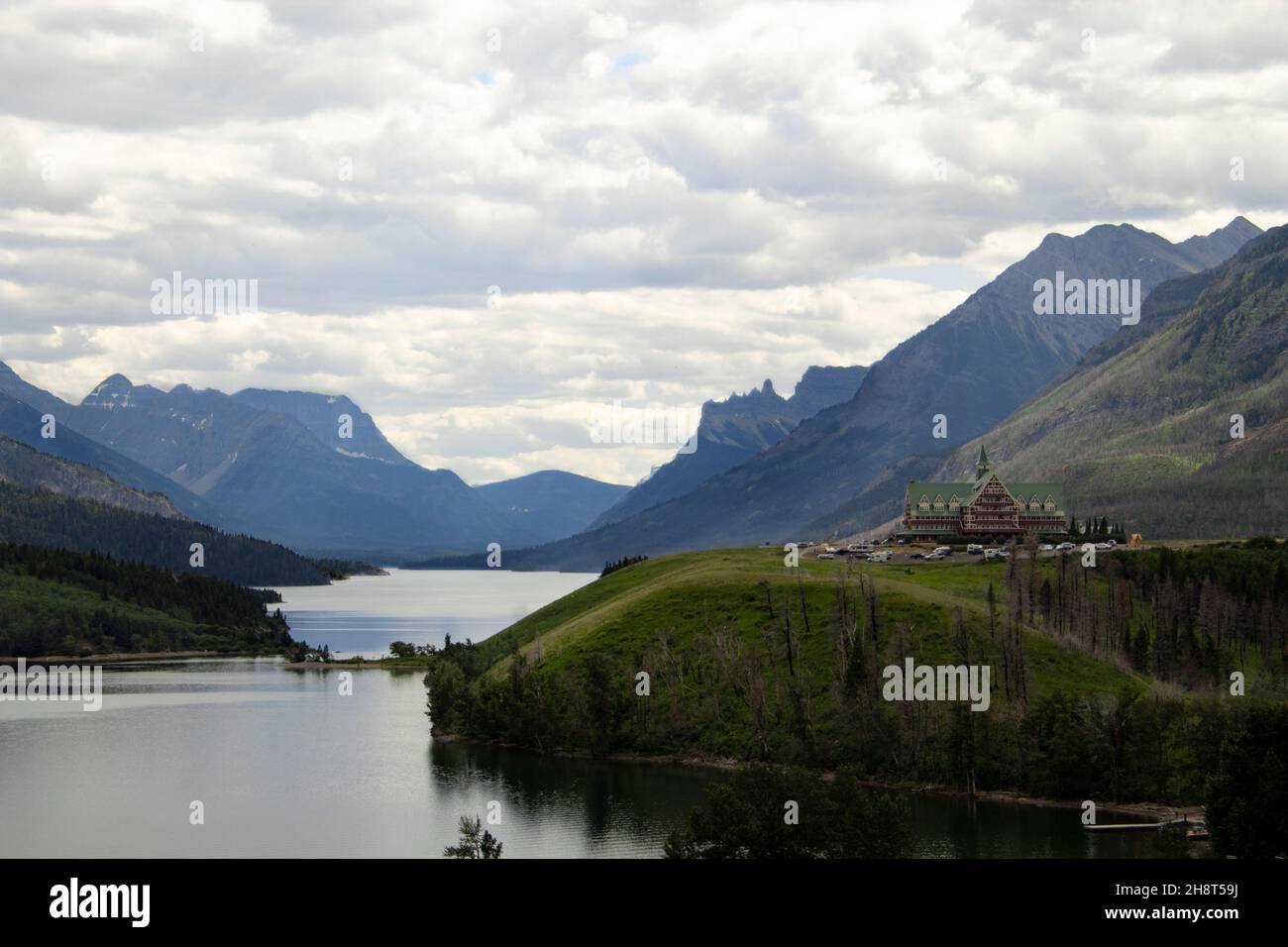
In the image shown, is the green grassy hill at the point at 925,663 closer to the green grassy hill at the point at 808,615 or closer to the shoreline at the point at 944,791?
the green grassy hill at the point at 808,615

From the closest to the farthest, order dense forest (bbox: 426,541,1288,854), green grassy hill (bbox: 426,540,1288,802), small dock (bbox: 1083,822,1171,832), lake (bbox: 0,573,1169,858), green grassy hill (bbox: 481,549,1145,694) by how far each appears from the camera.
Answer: lake (bbox: 0,573,1169,858)
small dock (bbox: 1083,822,1171,832)
dense forest (bbox: 426,541,1288,854)
green grassy hill (bbox: 426,540,1288,802)
green grassy hill (bbox: 481,549,1145,694)

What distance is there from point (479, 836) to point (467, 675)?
304ft

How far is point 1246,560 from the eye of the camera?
7854 inches

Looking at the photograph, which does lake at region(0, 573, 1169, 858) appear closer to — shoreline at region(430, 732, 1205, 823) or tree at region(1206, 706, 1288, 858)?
shoreline at region(430, 732, 1205, 823)

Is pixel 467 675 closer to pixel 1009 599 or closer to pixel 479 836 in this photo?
pixel 1009 599

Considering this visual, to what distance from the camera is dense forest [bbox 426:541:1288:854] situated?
128 metres

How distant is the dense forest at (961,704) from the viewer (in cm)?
12850

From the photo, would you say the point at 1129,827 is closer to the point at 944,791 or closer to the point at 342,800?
the point at 944,791

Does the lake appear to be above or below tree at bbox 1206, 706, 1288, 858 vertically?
below

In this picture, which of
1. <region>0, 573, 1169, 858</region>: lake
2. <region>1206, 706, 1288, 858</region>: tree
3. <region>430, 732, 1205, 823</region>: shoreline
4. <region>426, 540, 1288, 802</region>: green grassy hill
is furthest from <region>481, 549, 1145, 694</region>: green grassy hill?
<region>1206, 706, 1288, 858</region>: tree

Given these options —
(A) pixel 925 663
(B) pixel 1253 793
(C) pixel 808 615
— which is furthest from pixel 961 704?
(B) pixel 1253 793

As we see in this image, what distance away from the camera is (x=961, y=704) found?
134 metres

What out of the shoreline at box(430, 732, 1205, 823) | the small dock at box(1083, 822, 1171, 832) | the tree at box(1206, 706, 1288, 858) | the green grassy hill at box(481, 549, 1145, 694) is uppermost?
the green grassy hill at box(481, 549, 1145, 694)
